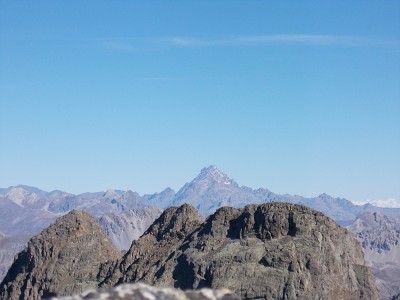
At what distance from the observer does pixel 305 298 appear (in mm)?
74562

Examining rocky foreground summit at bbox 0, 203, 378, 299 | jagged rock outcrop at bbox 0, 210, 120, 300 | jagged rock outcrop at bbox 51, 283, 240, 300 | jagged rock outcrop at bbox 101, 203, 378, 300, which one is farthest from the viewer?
jagged rock outcrop at bbox 0, 210, 120, 300

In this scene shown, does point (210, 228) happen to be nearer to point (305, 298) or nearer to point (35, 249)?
point (305, 298)

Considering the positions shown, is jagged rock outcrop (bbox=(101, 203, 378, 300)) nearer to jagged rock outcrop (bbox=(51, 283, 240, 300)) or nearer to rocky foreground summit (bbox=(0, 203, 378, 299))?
rocky foreground summit (bbox=(0, 203, 378, 299))

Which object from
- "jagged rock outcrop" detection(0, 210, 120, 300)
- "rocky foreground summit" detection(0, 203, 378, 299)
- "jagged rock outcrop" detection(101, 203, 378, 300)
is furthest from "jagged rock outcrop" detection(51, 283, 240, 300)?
"jagged rock outcrop" detection(0, 210, 120, 300)

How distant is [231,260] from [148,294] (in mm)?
67807

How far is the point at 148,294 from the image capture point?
39.2 ft

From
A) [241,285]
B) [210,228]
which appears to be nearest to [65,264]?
[210,228]

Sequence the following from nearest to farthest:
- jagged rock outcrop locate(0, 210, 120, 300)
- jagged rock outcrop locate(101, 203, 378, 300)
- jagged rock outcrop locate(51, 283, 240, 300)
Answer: jagged rock outcrop locate(51, 283, 240, 300) < jagged rock outcrop locate(101, 203, 378, 300) < jagged rock outcrop locate(0, 210, 120, 300)

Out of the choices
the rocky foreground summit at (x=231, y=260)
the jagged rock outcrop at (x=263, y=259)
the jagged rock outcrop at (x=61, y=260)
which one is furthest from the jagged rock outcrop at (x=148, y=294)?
the jagged rock outcrop at (x=61, y=260)

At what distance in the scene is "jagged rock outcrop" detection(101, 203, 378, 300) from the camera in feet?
250

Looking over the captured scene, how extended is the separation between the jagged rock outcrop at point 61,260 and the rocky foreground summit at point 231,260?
129mm

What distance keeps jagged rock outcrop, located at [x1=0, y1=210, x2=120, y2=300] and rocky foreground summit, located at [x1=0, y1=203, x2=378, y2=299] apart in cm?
13

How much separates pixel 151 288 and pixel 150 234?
87231 millimetres

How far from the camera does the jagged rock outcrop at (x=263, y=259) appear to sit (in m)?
76.2
